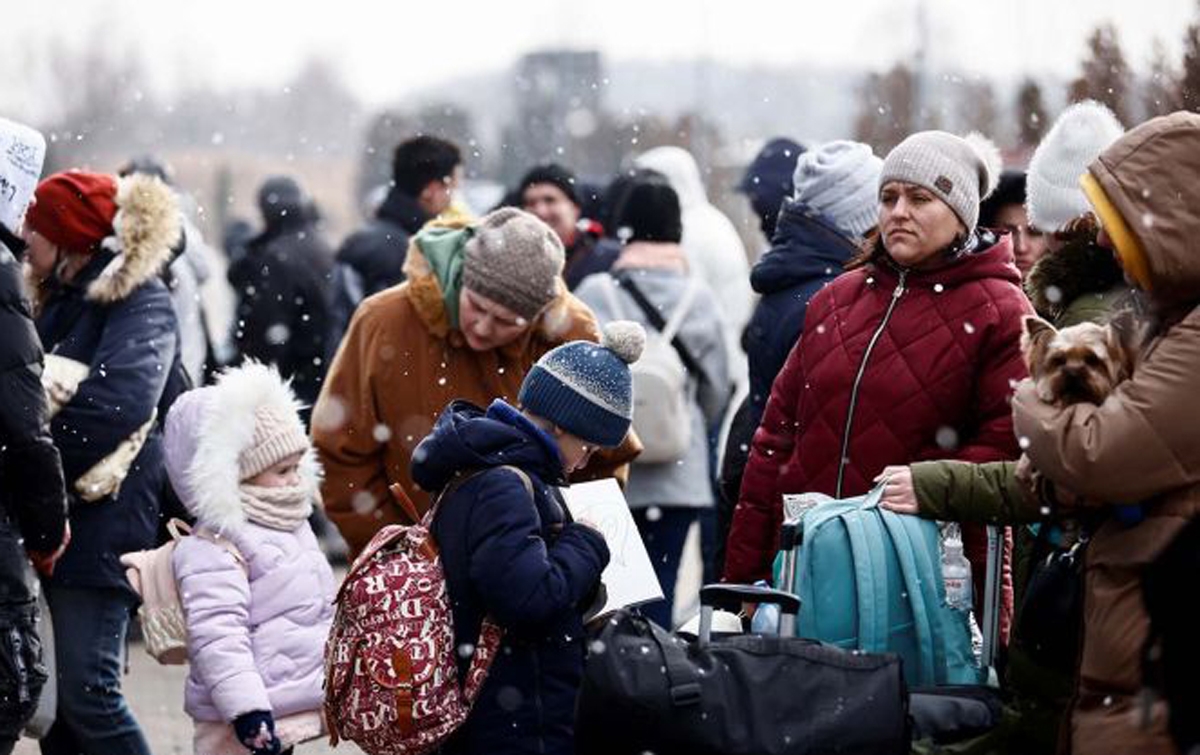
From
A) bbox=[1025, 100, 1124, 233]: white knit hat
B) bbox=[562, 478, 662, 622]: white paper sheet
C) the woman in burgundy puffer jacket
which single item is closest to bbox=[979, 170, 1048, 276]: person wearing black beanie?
bbox=[1025, 100, 1124, 233]: white knit hat

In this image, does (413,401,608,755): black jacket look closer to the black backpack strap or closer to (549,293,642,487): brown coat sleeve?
(549,293,642,487): brown coat sleeve

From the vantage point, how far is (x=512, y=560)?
5301mm

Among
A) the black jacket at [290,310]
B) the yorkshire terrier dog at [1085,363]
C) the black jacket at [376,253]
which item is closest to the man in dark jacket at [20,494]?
the yorkshire terrier dog at [1085,363]

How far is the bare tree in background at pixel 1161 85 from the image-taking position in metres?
9.73

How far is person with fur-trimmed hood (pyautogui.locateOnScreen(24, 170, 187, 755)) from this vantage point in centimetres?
707

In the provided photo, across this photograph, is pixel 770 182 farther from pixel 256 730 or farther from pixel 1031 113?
pixel 1031 113

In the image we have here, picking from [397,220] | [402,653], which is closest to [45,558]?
[402,653]

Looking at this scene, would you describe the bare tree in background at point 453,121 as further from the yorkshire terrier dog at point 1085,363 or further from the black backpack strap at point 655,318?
the yorkshire terrier dog at point 1085,363

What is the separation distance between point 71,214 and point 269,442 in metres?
1.38

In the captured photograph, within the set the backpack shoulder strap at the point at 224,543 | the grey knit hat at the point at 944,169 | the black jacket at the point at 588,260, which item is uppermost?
the grey knit hat at the point at 944,169

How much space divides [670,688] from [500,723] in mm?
807

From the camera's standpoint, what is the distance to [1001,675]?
5371 mm

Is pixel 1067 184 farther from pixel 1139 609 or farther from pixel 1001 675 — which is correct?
pixel 1139 609

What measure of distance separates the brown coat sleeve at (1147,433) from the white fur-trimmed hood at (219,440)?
2.54 meters
